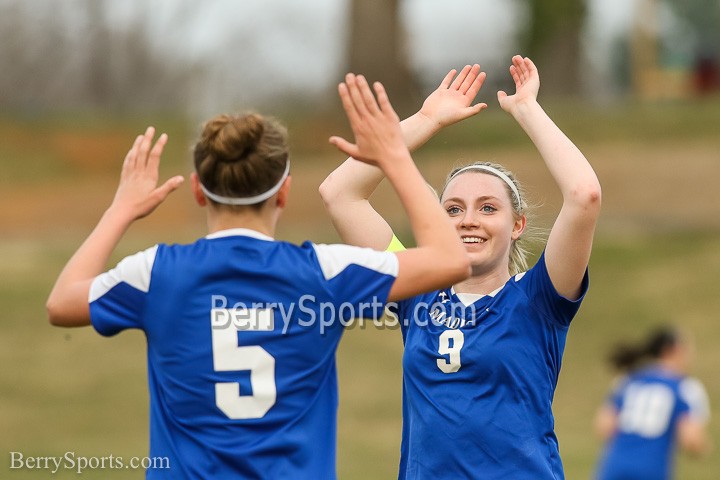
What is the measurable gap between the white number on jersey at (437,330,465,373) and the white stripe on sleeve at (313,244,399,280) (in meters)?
0.82

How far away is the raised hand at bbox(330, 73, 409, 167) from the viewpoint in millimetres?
3018

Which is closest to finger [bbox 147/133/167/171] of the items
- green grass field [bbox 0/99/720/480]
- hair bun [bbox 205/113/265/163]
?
hair bun [bbox 205/113/265/163]

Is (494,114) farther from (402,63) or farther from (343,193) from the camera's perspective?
(343,193)

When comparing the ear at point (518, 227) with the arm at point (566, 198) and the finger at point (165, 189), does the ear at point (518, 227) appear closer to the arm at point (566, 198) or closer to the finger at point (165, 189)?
the arm at point (566, 198)

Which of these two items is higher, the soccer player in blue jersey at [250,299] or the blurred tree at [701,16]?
the blurred tree at [701,16]

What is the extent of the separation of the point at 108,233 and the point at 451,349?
125 centimetres

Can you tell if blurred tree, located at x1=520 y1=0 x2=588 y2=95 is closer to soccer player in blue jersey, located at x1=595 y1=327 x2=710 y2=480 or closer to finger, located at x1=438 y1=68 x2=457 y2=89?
soccer player in blue jersey, located at x1=595 y1=327 x2=710 y2=480

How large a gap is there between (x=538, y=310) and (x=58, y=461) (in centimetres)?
825

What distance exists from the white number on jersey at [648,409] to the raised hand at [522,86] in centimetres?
504

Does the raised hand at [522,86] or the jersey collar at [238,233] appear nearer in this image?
the jersey collar at [238,233]


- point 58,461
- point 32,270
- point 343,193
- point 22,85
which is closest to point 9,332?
point 32,270

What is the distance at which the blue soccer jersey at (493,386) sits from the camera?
3715 mm

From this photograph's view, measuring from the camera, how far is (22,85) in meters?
29.9

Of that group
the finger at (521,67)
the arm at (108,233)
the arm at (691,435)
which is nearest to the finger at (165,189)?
the arm at (108,233)
